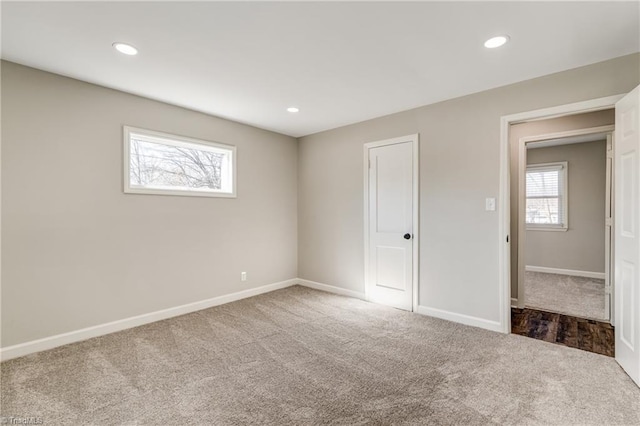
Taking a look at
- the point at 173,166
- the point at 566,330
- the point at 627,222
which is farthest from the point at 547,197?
the point at 173,166

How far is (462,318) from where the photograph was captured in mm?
3387

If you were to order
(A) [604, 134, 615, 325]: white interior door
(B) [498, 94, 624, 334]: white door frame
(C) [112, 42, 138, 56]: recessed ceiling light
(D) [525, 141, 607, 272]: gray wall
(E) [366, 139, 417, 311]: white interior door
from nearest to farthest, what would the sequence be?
(C) [112, 42, 138, 56]: recessed ceiling light, (B) [498, 94, 624, 334]: white door frame, (A) [604, 134, 615, 325]: white interior door, (E) [366, 139, 417, 311]: white interior door, (D) [525, 141, 607, 272]: gray wall

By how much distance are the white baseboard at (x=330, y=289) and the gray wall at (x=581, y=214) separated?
4315 mm

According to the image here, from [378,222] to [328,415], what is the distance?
267 centimetres

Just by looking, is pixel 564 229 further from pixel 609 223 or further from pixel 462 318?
pixel 462 318

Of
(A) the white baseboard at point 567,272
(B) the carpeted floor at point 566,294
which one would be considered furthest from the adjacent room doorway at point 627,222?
(A) the white baseboard at point 567,272

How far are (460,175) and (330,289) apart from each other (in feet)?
8.27

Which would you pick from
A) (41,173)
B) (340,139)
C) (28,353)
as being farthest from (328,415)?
(340,139)

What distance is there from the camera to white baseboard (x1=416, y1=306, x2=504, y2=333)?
3172mm

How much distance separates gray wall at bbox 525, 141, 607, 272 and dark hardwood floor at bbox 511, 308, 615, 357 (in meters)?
2.79

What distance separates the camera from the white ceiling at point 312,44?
6.39 ft

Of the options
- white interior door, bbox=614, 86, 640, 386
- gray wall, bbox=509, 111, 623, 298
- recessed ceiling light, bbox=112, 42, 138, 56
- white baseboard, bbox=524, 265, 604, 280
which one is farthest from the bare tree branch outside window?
white baseboard, bbox=524, 265, 604, 280

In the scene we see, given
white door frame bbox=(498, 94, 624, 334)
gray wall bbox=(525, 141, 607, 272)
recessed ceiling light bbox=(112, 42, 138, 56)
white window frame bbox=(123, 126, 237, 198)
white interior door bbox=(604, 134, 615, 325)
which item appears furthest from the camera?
gray wall bbox=(525, 141, 607, 272)

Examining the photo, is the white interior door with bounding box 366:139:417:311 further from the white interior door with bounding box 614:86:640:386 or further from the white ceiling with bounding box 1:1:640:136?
the white interior door with bounding box 614:86:640:386
